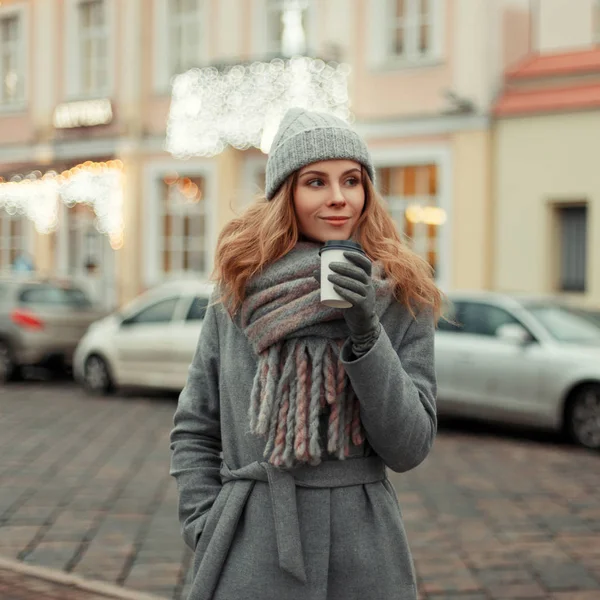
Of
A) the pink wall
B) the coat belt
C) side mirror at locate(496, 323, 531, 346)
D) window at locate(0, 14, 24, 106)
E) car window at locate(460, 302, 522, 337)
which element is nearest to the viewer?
the coat belt

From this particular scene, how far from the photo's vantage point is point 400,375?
2.14 metres

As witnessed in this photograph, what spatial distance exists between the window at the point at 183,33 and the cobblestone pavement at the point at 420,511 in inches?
486

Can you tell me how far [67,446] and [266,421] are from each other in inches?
298

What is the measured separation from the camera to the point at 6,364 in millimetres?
15375

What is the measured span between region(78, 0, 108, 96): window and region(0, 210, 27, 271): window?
3540 millimetres

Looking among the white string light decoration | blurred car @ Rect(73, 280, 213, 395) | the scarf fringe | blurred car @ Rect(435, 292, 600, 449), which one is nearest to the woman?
the scarf fringe

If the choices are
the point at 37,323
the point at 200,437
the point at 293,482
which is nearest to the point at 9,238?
the point at 37,323

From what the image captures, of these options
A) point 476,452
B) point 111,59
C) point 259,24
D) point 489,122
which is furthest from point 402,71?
point 476,452

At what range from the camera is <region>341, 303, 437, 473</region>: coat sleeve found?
209 cm

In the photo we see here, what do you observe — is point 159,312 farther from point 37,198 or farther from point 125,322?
point 37,198

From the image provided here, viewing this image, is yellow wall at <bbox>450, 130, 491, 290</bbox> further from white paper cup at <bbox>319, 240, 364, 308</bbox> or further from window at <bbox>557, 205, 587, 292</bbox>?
white paper cup at <bbox>319, 240, 364, 308</bbox>

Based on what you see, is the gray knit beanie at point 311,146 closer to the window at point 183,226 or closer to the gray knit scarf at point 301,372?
the gray knit scarf at point 301,372

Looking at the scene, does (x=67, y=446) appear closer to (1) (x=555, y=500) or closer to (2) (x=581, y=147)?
(1) (x=555, y=500)

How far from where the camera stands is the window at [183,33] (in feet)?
70.2
